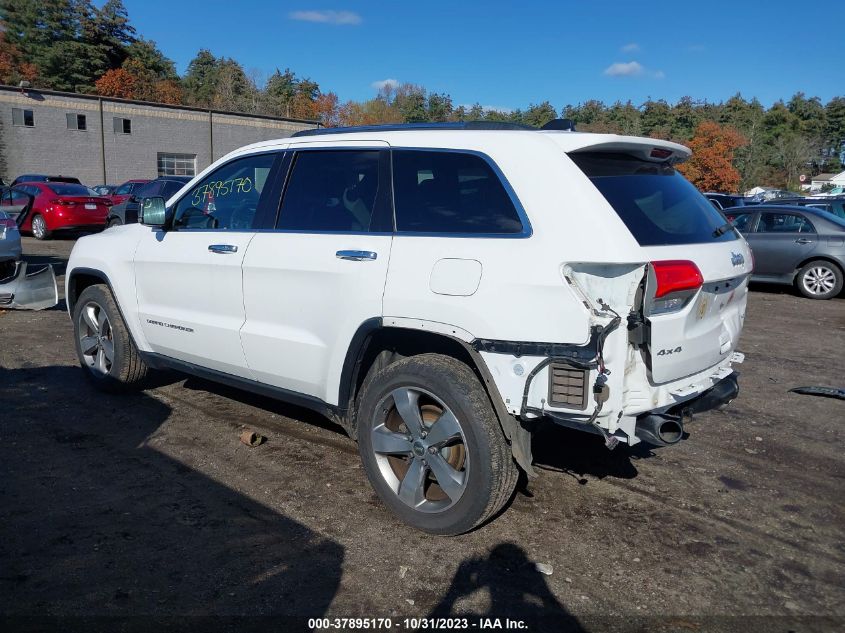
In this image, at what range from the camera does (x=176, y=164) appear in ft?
150

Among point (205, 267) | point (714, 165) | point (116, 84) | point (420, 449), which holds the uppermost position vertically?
point (116, 84)

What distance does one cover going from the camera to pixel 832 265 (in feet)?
39.6

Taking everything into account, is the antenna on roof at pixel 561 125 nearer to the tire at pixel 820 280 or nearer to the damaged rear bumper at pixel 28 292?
the damaged rear bumper at pixel 28 292

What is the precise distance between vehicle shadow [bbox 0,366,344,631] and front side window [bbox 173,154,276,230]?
149 cm

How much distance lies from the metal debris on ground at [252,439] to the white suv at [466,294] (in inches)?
16.3

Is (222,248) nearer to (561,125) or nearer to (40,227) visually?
(561,125)

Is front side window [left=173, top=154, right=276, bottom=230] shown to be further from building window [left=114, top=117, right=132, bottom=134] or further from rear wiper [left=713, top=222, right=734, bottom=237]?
building window [left=114, top=117, right=132, bottom=134]

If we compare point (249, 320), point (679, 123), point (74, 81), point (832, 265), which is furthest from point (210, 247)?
point (679, 123)

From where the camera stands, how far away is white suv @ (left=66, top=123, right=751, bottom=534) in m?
3.06

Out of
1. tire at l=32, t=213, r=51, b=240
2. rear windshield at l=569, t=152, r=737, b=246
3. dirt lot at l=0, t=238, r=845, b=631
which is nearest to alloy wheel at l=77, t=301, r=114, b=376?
dirt lot at l=0, t=238, r=845, b=631

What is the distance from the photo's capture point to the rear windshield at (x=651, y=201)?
10.7ft

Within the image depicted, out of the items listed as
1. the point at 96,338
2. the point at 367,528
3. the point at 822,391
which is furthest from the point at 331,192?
the point at 822,391

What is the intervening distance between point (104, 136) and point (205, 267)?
141ft

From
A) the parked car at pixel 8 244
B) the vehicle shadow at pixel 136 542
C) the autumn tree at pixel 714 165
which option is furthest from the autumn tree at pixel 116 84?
the vehicle shadow at pixel 136 542
